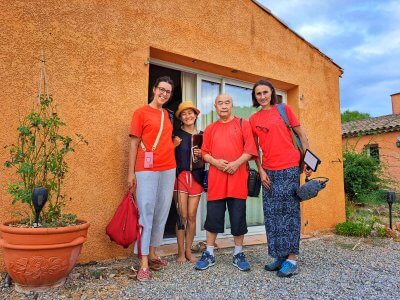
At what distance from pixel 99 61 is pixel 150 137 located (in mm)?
1097

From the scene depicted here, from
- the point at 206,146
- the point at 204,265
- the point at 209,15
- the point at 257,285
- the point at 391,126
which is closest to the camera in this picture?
the point at 257,285

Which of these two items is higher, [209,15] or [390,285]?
[209,15]

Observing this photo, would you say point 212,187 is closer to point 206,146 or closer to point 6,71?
point 206,146

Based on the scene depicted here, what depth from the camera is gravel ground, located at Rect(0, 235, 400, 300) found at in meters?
2.55

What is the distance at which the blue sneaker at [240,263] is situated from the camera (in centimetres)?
319

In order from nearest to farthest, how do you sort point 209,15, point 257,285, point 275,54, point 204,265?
point 257,285, point 204,265, point 209,15, point 275,54

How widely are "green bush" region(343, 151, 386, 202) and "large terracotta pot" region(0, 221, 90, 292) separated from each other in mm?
8587

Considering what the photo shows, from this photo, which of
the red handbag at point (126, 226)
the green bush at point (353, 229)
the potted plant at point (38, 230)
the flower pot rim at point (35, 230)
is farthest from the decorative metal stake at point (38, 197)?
the green bush at point (353, 229)

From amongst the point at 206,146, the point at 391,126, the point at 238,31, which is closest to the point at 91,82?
the point at 206,146

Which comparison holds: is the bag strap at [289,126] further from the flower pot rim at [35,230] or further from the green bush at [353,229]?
the green bush at [353,229]

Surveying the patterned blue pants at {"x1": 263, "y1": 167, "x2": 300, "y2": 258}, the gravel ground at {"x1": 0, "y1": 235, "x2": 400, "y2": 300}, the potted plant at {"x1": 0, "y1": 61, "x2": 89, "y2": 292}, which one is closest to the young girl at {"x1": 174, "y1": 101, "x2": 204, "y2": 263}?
the gravel ground at {"x1": 0, "y1": 235, "x2": 400, "y2": 300}

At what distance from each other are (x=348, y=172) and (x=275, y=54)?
18.6 feet

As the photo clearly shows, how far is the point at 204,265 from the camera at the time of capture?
3.18 m

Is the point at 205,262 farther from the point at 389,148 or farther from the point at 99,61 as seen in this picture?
the point at 389,148
